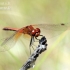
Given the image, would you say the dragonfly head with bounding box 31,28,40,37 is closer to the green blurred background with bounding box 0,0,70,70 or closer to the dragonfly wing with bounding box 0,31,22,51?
the dragonfly wing with bounding box 0,31,22,51

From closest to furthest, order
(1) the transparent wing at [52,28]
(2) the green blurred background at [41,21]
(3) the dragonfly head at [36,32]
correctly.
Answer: (3) the dragonfly head at [36,32] → (1) the transparent wing at [52,28] → (2) the green blurred background at [41,21]

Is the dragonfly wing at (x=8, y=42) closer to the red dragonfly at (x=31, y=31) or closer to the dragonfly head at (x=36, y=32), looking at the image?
the red dragonfly at (x=31, y=31)

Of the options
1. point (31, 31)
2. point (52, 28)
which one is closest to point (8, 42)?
point (31, 31)

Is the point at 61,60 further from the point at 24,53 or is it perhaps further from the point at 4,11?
the point at 4,11

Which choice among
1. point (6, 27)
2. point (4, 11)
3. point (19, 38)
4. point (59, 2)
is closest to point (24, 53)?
point (19, 38)

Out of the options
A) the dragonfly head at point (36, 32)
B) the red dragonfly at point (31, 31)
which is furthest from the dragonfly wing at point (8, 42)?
the dragonfly head at point (36, 32)

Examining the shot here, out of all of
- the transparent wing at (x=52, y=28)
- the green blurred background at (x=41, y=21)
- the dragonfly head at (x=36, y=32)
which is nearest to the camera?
the dragonfly head at (x=36, y=32)

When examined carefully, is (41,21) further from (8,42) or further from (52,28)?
(8,42)

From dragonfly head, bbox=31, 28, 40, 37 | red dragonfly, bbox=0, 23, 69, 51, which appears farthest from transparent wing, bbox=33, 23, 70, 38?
dragonfly head, bbox=31, 28, 40, 37
